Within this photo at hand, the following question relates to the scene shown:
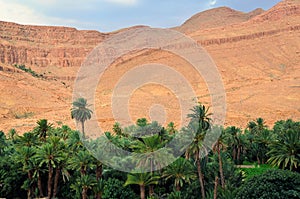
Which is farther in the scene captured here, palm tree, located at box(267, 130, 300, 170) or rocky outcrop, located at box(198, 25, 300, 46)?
rocky outcrop, located at box(198, 25, 300, 46)

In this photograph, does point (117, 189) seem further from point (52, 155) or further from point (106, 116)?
point (106, 116)

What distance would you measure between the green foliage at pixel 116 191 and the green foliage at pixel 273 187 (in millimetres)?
13816

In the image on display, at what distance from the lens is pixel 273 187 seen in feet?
80.6

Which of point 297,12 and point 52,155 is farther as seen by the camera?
point 297,12

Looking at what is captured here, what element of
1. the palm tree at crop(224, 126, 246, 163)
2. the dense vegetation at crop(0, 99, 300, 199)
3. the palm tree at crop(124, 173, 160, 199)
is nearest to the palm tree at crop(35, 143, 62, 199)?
the dense vegetation at crop(0, 99, 300, 199)

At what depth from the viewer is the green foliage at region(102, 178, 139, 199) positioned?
114 feet

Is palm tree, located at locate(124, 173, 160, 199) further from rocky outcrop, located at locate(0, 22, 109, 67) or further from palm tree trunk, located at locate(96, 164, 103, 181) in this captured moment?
rocky outcrop, located at locate(0, 22, 109, 67)

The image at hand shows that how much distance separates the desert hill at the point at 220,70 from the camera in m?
96.7

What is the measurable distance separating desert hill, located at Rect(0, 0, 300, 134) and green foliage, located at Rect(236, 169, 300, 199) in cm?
6167

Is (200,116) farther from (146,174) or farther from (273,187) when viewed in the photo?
(273,187)

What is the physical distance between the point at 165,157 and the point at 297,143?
44.8ft

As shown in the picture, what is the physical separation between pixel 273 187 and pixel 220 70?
119m

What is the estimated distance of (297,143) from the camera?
108 feet

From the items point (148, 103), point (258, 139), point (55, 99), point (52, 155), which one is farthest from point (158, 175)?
point (55, 99)
